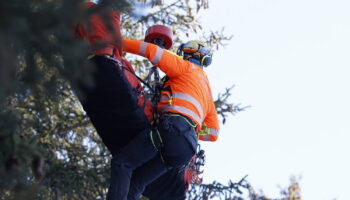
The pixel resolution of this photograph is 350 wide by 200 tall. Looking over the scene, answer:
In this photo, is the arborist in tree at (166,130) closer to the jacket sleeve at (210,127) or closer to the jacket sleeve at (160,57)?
the jacket sleeve at (160,57)

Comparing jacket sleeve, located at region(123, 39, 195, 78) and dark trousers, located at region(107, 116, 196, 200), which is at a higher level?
jacket sleeve, located at region(123, 39, 195, 78)

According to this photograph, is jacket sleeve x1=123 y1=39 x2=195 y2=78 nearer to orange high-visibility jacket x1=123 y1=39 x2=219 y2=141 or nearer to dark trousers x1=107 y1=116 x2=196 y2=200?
orange high-visibility jacket x1=123 y1=39 x2=219 y2=141

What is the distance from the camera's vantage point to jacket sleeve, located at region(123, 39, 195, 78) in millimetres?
7031

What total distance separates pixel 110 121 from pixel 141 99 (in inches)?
15.3

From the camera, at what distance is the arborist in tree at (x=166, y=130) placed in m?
7.07

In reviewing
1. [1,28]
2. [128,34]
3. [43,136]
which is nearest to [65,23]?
[1,28]

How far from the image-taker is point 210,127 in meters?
8.30

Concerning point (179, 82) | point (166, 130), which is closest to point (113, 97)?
point (166, 130)

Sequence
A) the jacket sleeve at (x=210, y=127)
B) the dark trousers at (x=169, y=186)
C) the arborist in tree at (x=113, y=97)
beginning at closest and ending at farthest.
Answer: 1. the arborist in tree at (x=113, y=97)
2. the dark trousers at (x=169, y=186)
3. the jacket sleeve at (x=210, y=127)

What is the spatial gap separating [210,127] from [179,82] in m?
1.12

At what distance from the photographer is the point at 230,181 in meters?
10.1

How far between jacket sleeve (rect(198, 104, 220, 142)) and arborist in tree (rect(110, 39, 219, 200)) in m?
0.52

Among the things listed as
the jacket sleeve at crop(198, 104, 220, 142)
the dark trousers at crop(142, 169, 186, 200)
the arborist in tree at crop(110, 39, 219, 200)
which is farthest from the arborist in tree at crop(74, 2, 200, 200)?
the jacket sleeve at crop(198, 104, 220, 142)

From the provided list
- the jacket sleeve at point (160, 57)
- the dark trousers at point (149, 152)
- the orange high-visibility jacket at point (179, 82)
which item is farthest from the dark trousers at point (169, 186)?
the jacket sleeve at point (160, 57)
